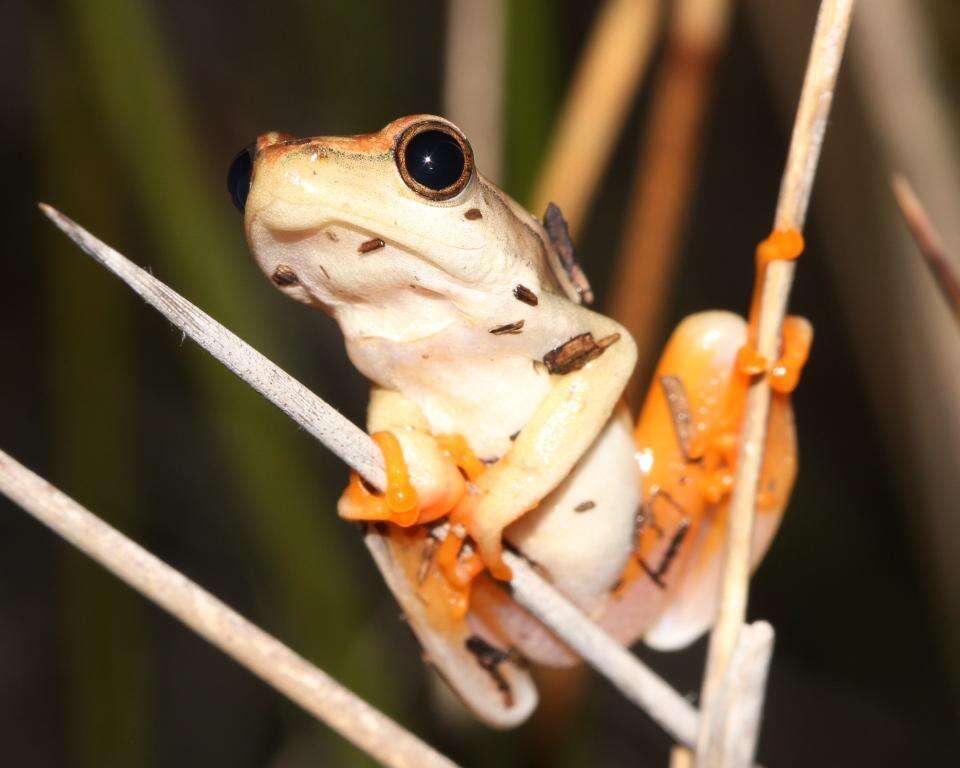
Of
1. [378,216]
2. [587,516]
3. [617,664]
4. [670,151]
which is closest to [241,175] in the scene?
[378,216]

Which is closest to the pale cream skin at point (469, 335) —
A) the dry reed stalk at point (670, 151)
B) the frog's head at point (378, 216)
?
the frog's head at point (378, 216)

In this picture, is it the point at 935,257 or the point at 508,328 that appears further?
the point at 508,328

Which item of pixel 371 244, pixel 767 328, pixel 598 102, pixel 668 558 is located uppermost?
pixel 598 102

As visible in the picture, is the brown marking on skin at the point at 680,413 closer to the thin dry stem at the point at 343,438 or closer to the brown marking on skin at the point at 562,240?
the brown marking on skin at the point at 562,240

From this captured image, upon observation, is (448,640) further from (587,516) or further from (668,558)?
(668,558)

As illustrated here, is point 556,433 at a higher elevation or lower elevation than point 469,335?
lower

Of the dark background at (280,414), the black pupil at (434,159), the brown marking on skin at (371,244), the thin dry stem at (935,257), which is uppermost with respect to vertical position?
the black pupil at (434,159)

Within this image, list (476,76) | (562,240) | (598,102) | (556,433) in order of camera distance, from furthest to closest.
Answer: (476,76) → (598,102) → (562,240) → (556,433)

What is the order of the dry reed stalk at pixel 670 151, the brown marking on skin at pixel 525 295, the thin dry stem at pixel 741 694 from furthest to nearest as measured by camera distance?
the dry reed stalk at pixel 670 151
the brown marking on skin at pixel 525 295
the thin dry stem at pixel 741 694
